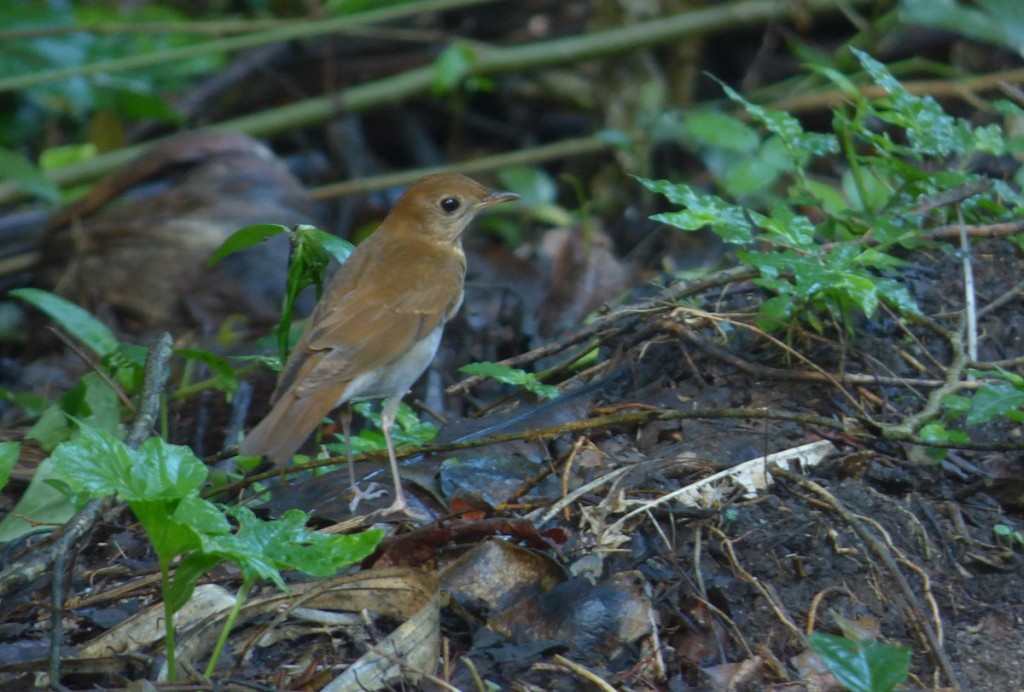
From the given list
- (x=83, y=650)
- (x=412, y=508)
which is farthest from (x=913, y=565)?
(x=83, y=650)

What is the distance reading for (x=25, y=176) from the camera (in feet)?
23.2

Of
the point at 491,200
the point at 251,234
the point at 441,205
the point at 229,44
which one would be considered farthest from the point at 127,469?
the point at 229,44

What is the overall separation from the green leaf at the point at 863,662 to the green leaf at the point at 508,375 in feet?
4.64

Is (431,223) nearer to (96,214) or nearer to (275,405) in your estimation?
(275,405)

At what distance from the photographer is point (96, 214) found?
25.5ft

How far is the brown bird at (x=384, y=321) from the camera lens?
4.00 m

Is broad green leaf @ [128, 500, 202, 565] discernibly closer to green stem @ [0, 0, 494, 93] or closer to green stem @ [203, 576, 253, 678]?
green stem @ [203, 576, 253, 678]

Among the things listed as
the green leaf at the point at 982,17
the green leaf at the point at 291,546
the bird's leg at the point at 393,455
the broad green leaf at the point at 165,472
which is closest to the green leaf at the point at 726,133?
the bird's leg at the point at 393,455

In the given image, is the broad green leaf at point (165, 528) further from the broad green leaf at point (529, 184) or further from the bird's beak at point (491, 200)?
the broad green leaf at point (529, 184)

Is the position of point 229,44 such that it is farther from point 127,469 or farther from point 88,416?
point 127,469

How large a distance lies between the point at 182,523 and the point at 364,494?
120 centimetres

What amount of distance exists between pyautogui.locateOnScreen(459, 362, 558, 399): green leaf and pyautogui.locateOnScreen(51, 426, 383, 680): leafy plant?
40.3 inches

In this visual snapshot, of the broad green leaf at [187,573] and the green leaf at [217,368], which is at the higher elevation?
the broad green leaf at [187,573]

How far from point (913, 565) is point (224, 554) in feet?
Result: 5.89
